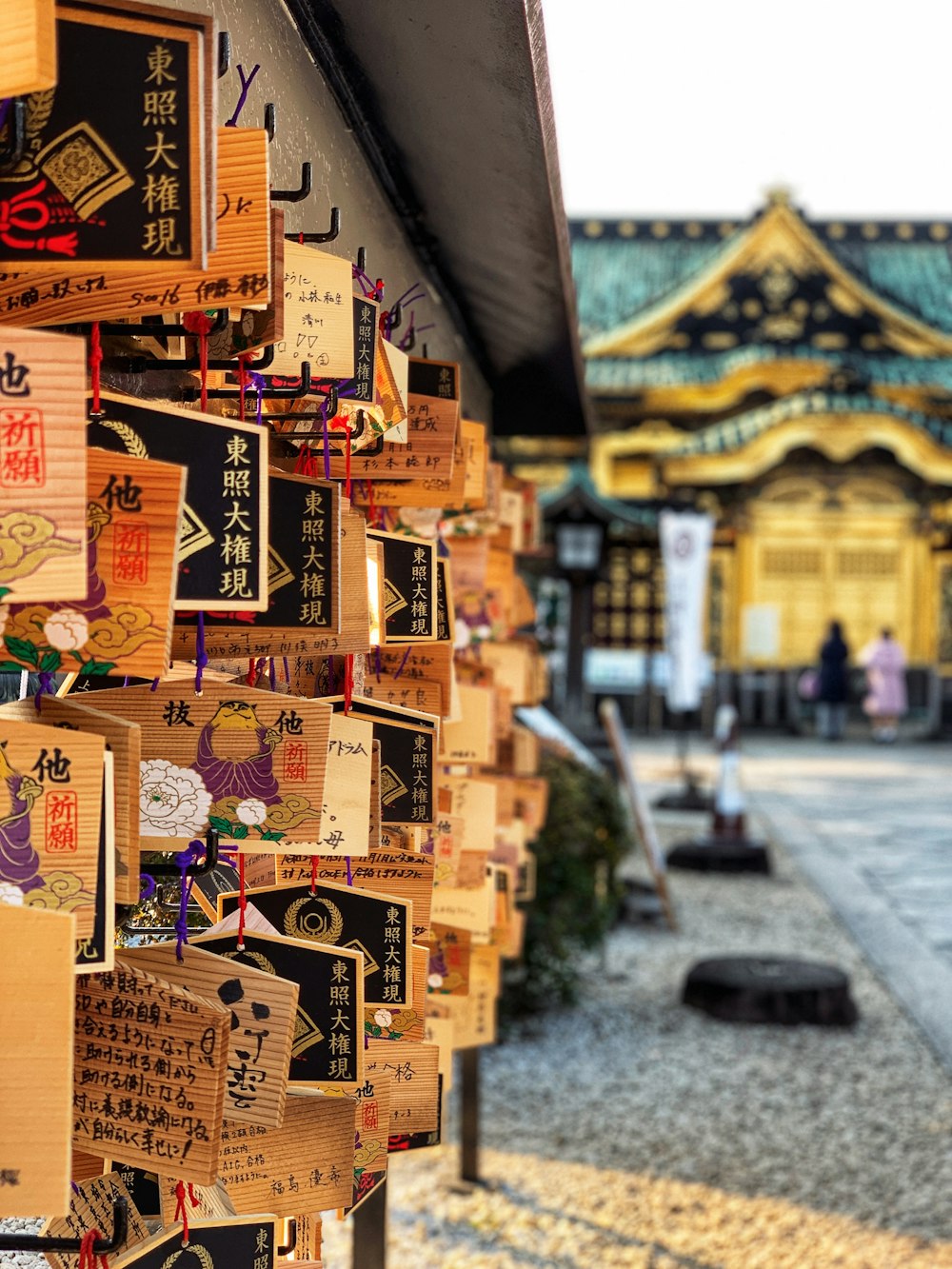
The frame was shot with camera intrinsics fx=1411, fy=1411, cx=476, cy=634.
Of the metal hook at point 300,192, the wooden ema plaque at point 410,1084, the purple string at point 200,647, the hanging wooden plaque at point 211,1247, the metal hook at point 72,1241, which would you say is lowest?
the wooden ema plaque at point 410,1084

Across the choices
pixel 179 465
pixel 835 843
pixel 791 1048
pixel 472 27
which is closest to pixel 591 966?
pixel 791 1048

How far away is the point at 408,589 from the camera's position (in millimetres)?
1778

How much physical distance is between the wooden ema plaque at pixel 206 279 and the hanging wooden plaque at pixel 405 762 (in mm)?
689

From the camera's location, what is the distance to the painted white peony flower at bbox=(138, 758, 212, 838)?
1204 millimetres

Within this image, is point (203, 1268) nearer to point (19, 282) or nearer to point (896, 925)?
point (19, 282)

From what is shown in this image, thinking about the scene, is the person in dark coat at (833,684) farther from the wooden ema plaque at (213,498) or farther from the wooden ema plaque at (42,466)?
the wooden ema plaque at (42,466)

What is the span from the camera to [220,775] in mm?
1225

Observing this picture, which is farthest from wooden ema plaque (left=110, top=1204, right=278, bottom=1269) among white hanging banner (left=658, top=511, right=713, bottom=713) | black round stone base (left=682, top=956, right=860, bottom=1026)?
white hanging banner (left=658, top=511, right=713, bottom=713)

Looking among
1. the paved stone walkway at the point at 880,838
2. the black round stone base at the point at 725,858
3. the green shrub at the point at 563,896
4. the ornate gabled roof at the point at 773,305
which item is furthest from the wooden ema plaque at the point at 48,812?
the ornate gabled roof at the point at 773,305

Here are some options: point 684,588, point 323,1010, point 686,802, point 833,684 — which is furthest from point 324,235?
point 833,684

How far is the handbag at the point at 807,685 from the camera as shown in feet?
63.4

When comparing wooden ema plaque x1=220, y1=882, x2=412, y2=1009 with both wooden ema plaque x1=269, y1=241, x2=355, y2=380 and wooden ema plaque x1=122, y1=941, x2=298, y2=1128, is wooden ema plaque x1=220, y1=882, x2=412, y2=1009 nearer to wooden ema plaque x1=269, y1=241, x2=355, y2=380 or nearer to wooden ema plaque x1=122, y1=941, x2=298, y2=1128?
wooden ema plaque x1=122, y1=941, x2=298, y2=1128

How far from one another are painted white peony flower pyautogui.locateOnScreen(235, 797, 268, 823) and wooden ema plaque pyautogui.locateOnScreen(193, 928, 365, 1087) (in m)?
0.18

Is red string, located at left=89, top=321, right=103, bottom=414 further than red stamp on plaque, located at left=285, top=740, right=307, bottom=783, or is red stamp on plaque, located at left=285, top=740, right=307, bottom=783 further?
red stamp on plaque, located at left=285, top=740, right=307, bottom=783
